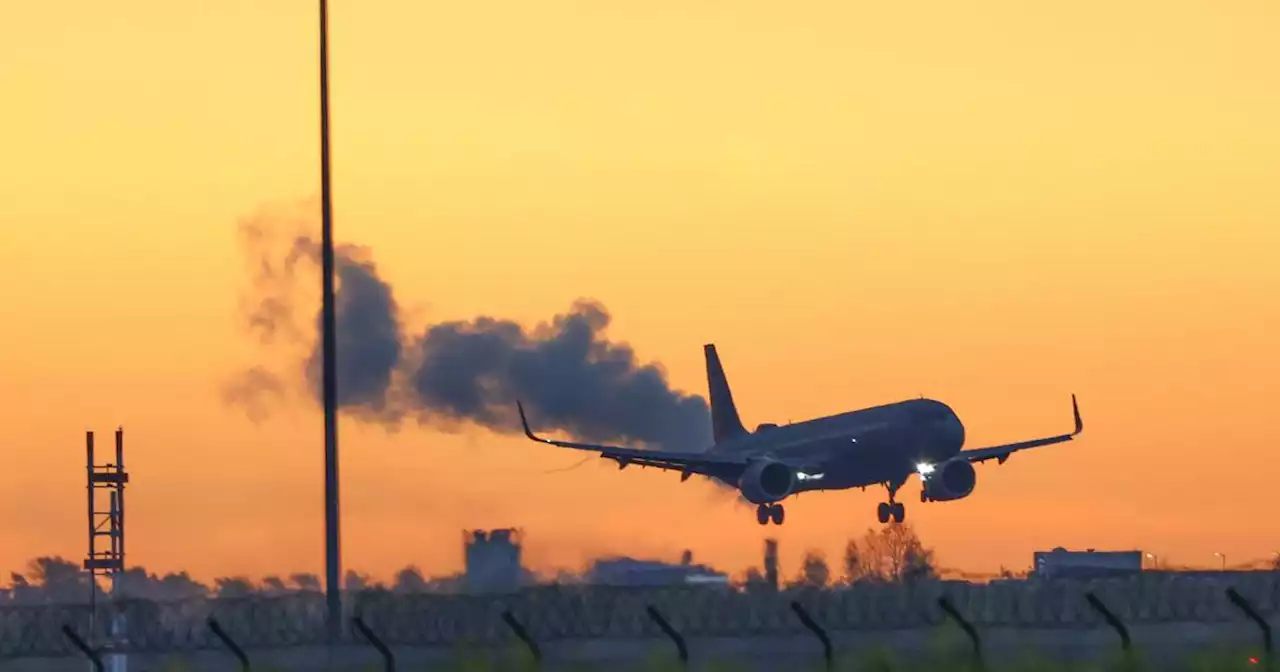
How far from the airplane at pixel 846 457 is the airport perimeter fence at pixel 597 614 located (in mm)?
49226

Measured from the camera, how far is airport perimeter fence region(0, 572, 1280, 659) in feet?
123

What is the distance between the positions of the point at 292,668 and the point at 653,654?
587 cm

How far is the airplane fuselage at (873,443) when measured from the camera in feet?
295

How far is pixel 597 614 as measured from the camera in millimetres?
38719

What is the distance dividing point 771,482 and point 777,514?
6.02 ft

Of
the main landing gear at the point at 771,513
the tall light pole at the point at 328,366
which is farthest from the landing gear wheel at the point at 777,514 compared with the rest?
the tall light pole at the point at 328,366

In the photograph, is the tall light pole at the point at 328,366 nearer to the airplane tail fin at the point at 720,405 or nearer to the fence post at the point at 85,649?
the fence post at the point at 85,649

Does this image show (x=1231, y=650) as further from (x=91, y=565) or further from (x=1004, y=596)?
(x=91, y=565)

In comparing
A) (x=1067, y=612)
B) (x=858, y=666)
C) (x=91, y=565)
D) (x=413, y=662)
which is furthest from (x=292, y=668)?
(x=91, y=565)

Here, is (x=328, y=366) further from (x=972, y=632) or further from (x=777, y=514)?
(x=777, y=514)

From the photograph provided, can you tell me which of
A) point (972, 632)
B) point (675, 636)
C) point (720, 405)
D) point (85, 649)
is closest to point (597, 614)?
point (675, 636)

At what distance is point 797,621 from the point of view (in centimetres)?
4000

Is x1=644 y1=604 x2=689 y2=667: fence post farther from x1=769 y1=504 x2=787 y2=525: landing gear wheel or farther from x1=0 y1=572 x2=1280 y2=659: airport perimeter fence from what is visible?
x1=769 y1=504 x2=787 y2=525: landing gear wheel

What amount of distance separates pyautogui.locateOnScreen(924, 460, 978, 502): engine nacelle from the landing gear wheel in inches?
216
